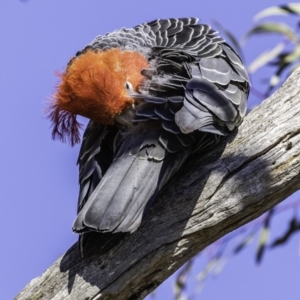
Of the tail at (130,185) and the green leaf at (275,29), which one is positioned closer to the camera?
the tail at (130,185)

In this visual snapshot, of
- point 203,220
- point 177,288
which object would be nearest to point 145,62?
point 203,220

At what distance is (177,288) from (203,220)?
2.30 metres

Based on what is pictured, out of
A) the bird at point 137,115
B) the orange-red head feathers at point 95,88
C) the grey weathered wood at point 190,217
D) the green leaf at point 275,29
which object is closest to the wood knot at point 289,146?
the grey weathered wood at point 190,217

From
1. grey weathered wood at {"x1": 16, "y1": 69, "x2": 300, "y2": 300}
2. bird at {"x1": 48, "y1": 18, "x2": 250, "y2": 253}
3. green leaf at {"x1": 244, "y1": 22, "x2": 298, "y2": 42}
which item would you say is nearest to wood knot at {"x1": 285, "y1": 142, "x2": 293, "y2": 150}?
grey weathered wood at {"x1": 16, "y1": 69, "x2": 300, "y2": 300}

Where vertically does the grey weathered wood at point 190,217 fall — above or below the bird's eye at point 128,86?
below

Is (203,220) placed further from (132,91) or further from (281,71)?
(281,71)

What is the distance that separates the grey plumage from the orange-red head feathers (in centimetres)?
6

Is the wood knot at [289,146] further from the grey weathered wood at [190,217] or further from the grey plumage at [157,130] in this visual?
the grey plumage at [157,130]

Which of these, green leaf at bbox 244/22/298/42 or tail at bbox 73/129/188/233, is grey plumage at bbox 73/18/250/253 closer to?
tail at bbox 73/129/188/233

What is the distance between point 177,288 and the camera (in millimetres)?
5012

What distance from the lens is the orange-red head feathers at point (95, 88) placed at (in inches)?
117

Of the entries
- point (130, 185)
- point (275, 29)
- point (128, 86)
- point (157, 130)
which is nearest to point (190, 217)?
point (130, 185)

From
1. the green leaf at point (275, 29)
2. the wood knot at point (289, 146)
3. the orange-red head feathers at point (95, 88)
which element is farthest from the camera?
the green leaf at point (275, 29)

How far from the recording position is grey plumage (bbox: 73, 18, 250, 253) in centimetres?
273
